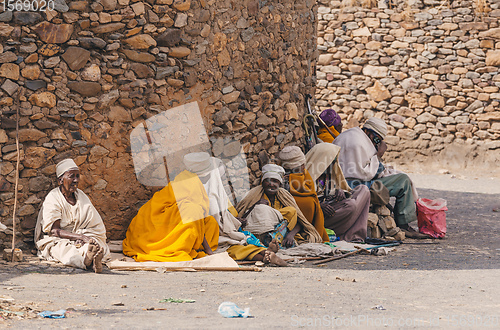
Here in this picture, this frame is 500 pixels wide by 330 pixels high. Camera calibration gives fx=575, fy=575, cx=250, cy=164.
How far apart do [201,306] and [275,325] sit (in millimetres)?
667

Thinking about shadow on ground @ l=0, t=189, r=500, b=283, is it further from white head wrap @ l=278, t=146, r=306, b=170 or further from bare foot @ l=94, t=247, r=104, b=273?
white head wrap @ l=278, t=146, r=306, b=170

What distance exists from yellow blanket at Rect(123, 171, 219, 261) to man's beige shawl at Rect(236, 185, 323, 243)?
0.65m

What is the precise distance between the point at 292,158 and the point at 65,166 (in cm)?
Answer: 253

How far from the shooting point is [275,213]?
19.4 ft

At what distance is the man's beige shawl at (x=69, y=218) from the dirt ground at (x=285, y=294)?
32 cm

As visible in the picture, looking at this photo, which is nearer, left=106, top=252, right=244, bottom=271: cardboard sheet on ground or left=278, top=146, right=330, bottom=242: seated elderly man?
left=106, top=252, right=244, bottom=271: cardboard sheet on ground

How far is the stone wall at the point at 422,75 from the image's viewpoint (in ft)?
41.2

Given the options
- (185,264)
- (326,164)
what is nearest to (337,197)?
(326,164)

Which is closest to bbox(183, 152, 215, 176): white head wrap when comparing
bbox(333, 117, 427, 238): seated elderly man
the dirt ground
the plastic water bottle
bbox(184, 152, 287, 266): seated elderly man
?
bbox(184, 152, 287, 266): seated elderly man

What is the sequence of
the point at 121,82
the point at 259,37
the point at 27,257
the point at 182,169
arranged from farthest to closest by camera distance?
the point at 259,37 < the point at 182,169 < the point at 121,82 < the point at 27,257

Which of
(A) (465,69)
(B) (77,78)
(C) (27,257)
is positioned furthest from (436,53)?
(C) (27,257)

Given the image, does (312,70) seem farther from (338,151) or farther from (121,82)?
(121,82)

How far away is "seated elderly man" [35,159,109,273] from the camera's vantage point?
4.80m

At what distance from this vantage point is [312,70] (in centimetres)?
846
